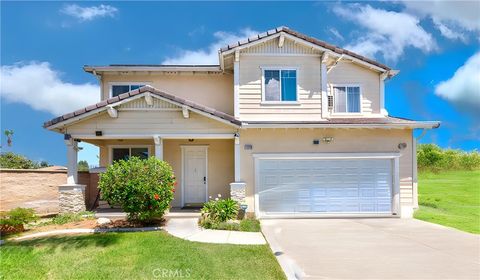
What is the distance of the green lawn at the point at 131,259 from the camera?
6.16 m

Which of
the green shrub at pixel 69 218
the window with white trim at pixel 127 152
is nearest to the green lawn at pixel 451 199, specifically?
the window with white trim at pixel 127 152

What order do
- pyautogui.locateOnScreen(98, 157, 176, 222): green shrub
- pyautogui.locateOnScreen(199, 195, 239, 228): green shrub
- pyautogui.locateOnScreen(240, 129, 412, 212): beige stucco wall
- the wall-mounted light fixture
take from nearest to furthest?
1. pyautogui.locateOnScreen(98, 157, 176, 222): green shrub
2. pyautogui.locateOnScreen(199, 195, 239, 228): green shrub
3. pyautogui.locateOnScreen(240, 129, 412, 212): beige stucco wall
4. the wall-mounted light fixture

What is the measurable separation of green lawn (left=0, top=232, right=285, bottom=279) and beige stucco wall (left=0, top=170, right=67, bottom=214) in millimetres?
4879

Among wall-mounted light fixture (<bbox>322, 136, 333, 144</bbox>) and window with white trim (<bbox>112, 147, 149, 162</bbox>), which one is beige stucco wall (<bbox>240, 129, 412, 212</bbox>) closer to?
wall-mounted light fixture (<bbox>322, 136, 333, 144</bbox>)

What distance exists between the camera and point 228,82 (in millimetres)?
15695

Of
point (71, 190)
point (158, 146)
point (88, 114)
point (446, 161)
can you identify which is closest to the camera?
→ point (88, 114)

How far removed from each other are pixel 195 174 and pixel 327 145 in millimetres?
6003

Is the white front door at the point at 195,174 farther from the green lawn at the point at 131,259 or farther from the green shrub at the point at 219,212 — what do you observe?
the green lawn at the point at 131,259

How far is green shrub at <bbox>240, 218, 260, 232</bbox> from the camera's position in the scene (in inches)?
409

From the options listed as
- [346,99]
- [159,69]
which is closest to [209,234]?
[159,69]

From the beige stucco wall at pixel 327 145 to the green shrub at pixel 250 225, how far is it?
43.9 inches

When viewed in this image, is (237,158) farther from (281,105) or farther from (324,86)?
(324,86)

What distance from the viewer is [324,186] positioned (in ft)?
42.9

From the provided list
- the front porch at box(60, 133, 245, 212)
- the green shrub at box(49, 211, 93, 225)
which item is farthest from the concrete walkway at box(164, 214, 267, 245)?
the front porch at box(60, 133, 245, 212)
